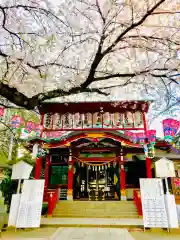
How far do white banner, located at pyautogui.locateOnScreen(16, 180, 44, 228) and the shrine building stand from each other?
5.68 meters

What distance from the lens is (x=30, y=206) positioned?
6121mm

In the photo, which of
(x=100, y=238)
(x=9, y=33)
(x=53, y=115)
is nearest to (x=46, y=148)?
(x=53, y=115)

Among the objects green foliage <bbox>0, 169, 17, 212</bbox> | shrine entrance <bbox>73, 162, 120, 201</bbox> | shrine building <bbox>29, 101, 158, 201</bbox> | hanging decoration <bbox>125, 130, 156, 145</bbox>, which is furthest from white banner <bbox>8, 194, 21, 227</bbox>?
hanging decoration <bbox>125, 130, 156, 145</bbox>

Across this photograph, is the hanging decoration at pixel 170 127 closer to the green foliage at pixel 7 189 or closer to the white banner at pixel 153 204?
the white banner at pixel 153 204

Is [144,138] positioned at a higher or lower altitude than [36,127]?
lower

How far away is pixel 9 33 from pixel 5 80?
1.07 meters

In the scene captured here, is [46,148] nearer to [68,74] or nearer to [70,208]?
[70,208]

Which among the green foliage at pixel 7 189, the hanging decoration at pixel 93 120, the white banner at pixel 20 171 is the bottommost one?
the green foliage at pixel 7 189

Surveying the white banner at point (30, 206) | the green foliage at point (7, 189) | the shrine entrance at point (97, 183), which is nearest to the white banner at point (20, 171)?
the white banner at point (30, 206)

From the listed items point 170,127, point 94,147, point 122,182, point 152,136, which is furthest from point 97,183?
point 170,127

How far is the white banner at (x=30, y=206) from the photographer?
232 inches

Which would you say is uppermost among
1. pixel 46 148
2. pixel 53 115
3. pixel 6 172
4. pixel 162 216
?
pixel 53 115

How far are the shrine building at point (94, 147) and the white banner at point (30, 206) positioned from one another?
568 centimetres

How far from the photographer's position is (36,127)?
1289cm
